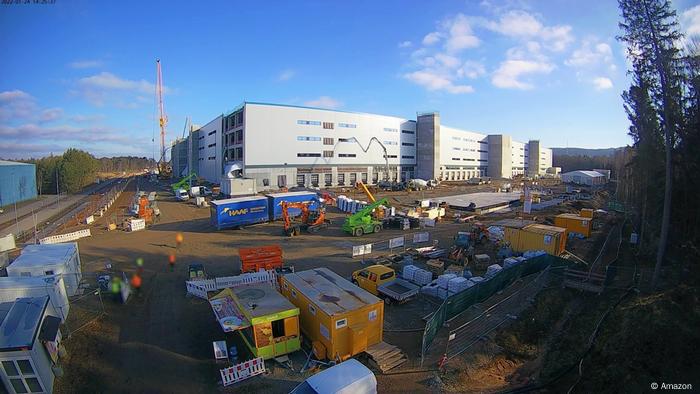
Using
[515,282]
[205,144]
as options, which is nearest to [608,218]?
[515,282]

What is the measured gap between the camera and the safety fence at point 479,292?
36.0 ft

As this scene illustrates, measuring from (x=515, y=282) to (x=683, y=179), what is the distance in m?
10.5

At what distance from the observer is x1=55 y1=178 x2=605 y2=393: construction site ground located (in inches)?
361

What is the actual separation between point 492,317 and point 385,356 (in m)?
5.17

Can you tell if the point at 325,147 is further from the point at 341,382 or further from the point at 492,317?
the point at 341,382

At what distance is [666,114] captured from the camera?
1514cm

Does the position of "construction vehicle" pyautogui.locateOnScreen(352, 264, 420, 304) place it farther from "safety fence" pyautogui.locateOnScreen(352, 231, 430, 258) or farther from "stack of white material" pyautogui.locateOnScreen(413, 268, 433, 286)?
"safety fence" pyautogui.locateOnScreen(352, 231, 430, 258)

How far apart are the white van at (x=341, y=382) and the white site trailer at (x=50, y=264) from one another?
1166cm

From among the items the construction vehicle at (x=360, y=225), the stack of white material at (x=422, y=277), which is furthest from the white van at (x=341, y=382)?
the construction vehicle at (x=360, y=225)

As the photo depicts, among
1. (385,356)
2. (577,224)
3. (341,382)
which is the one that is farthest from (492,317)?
(577,224)

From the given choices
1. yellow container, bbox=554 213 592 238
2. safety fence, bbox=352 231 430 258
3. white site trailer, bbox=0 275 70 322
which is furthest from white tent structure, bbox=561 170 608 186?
white site trailer, bbox=0 275 70 322

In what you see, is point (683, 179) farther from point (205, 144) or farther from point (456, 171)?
point (205, 144)

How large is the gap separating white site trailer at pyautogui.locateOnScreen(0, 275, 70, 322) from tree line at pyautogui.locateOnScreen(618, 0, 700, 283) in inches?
958

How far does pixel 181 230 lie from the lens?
28.5 m
